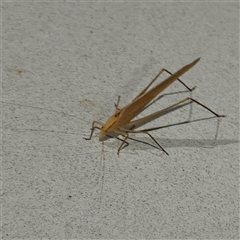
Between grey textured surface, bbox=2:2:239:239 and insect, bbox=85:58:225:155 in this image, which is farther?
insect, bbox=85:58:225:155

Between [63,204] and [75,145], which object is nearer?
[63,204]

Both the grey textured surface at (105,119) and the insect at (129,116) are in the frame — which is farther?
the insect at (129,116)

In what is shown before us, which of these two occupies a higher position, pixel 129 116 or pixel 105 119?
pixel 129 116

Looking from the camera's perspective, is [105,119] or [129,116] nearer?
[129,116]

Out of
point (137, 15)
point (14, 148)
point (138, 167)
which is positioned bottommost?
point (14, 148)

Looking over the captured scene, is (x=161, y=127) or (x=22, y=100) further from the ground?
(x=161, y=127)

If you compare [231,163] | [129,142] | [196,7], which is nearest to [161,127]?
[129,142]

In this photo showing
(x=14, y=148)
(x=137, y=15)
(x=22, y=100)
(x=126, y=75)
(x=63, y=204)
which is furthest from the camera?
(x=137, y=15)

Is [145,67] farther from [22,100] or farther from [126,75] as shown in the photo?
[22,100]
